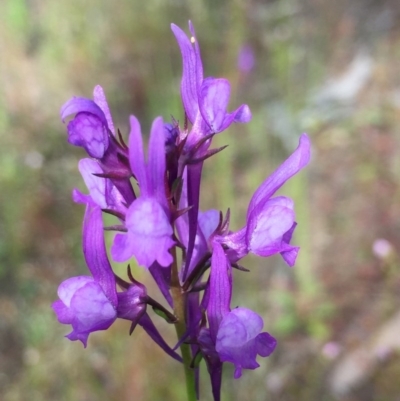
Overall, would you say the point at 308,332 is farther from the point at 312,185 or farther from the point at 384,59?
the point at 384,59

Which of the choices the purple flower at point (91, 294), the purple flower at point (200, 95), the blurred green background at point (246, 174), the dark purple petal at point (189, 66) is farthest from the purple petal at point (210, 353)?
the blurred green background at point (246, 174)

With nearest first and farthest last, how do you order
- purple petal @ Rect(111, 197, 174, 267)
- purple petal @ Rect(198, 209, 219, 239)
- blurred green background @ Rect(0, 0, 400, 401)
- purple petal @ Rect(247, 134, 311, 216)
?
purple petal @ Rect(111, 197, 174, 267) → purple petal @ Rect(247, 134, 311, 216) → purple petal @ Rect(198, 209, 219, 239) → blurred green background @ Rect(0, 0, 400, 401)

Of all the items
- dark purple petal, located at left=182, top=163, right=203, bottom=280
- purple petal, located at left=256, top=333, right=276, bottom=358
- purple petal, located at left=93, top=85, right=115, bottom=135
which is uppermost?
purple petal, located at left=93, top=85, right=115, bottom=135

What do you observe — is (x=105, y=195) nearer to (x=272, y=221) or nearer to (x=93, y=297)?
(x=93, y=297)

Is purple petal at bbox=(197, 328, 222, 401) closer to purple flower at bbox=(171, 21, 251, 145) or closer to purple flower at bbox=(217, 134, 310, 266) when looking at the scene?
purple flower at bbox=(217, 134, 310, 266)

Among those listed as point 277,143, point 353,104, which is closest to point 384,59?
point 353,104

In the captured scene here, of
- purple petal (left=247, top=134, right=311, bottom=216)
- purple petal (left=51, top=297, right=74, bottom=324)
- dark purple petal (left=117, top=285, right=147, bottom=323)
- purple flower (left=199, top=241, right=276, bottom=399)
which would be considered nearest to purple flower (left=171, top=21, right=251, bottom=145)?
purple petal (left=247, top=134, right=311, bottom=216)

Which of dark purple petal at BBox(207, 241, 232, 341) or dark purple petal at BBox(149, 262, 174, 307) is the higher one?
dark purple petal at BBox(149, 262, 174, 307)
